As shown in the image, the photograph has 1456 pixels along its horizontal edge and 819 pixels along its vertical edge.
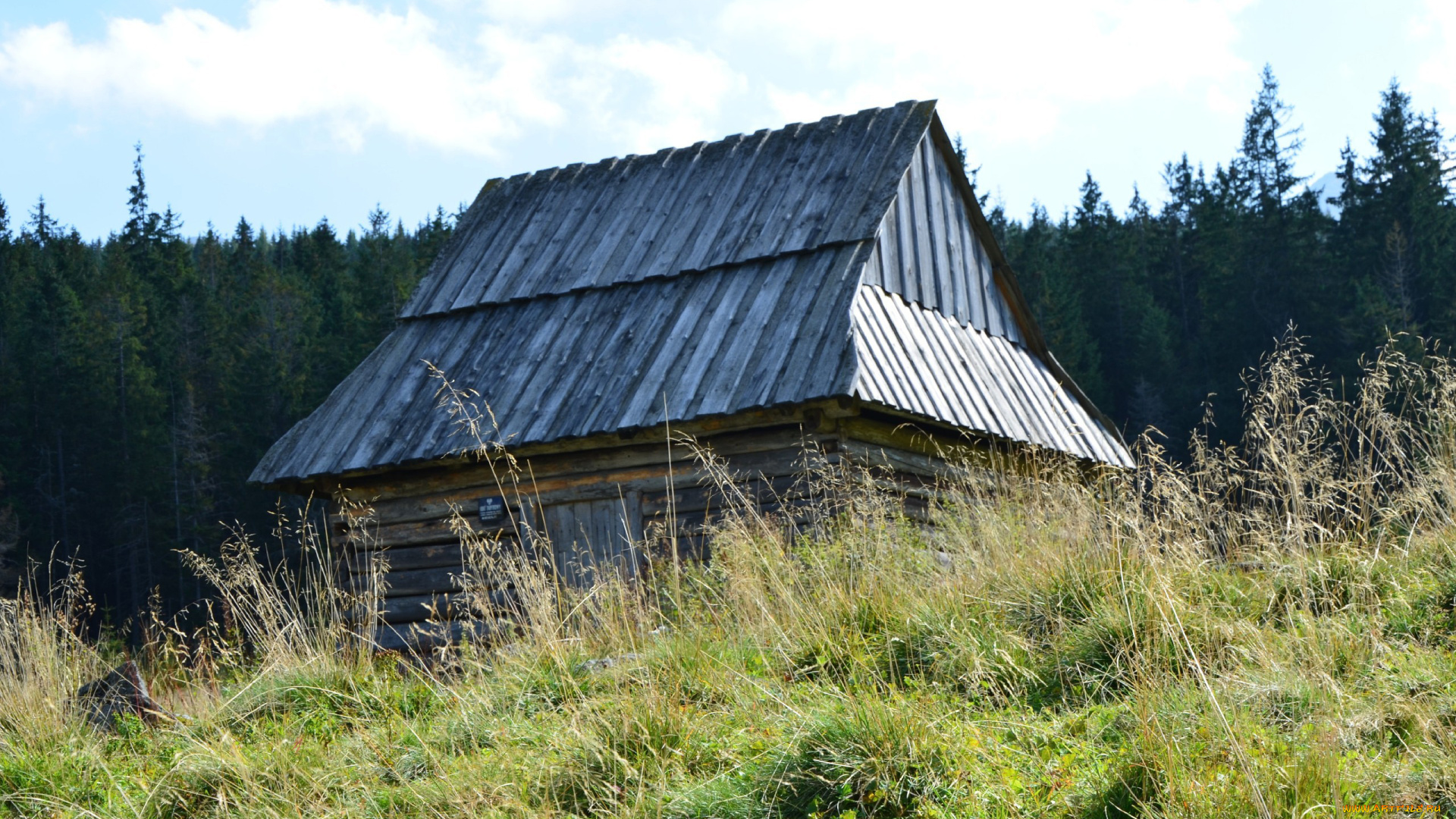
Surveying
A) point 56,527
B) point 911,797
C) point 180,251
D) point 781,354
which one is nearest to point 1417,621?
point 911,797

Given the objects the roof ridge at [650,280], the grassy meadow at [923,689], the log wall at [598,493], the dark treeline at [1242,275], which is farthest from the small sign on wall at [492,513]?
the dark treeline at [1242,275]

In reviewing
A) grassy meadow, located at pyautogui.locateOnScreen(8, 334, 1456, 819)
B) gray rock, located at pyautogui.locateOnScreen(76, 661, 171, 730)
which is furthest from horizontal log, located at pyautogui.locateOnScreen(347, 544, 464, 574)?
gray rock, located at pyautogui.locateOnScreen(76, 661, 171, 730)

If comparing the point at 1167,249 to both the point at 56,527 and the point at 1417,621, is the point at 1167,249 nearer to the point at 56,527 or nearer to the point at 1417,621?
the point at 56,527

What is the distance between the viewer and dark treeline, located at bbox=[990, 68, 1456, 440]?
40.1 m

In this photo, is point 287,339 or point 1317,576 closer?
point 1317,576

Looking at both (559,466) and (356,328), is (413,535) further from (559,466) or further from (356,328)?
(356,328)

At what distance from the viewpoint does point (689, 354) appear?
10109mm

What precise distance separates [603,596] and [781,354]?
3458 millimetres

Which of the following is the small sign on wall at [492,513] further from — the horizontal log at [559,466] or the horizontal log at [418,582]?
the horizontal log at [418,582]

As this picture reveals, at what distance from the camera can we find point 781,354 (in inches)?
372

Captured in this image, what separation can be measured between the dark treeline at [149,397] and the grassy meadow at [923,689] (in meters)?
28.2

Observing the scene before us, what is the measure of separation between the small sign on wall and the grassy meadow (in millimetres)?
3859

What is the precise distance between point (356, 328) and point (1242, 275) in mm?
34825

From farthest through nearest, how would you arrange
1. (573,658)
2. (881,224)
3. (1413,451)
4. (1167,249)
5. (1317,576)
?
(1167,249) → (881,224) → (1413,451) → (573,658) → (1317,576)
